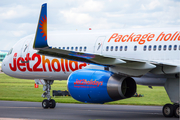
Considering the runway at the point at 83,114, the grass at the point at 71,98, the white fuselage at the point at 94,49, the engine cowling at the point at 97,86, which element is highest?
the white fuselage at the point at 94,49

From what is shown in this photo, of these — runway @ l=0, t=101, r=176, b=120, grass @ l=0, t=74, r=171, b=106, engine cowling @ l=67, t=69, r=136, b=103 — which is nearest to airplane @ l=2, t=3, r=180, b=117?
engine cowling @ l=67, t=69, r=136, b=103

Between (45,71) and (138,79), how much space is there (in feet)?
18.2

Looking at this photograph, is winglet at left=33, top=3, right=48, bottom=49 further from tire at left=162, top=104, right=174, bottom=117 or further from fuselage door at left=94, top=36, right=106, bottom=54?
tire at left=162, top=104, right=174, bottom=117

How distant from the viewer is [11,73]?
2138 centimetres

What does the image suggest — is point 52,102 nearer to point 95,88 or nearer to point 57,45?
point 57,45

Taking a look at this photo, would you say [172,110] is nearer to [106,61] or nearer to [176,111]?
[176,111]

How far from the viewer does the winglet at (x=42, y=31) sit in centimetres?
1306

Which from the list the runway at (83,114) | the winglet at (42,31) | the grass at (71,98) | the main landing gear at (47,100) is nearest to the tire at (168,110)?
the runway at (83,114)

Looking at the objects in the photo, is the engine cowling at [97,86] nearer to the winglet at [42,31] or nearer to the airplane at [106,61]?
the airplane at [106,61]

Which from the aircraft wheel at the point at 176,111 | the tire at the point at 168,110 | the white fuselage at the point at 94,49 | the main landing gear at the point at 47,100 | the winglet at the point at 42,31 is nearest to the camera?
the winglet at the point at 42,31

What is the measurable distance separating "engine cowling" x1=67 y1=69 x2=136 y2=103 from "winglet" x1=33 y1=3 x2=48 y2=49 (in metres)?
3.00

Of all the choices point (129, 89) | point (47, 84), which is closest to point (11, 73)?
point (47, 84)

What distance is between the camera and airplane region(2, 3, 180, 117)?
44.8ft

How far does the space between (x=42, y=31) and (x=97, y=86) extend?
3.38 metres
